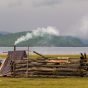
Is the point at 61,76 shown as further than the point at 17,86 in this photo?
Yes

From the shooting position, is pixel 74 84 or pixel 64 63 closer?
pixel 74 84

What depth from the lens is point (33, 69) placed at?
3638 cm

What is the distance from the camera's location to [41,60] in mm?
36500

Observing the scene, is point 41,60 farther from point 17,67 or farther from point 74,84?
point 74,84

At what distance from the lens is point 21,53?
38.2 metres

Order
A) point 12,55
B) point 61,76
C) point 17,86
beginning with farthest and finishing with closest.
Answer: point 12,55, point 61,76, point 17,86

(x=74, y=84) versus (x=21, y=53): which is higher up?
(x=21, y=53)

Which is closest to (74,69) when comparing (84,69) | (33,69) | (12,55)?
(84,69)

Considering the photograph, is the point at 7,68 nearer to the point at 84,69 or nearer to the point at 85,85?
the point at 84,69

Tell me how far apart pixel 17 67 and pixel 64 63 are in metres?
4.06

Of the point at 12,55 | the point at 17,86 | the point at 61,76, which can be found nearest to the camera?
the point at 17,86

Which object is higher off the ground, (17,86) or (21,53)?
(21,53)

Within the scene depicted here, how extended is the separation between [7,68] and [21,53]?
6.08 ft

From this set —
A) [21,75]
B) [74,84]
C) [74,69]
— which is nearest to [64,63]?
[74,69]
